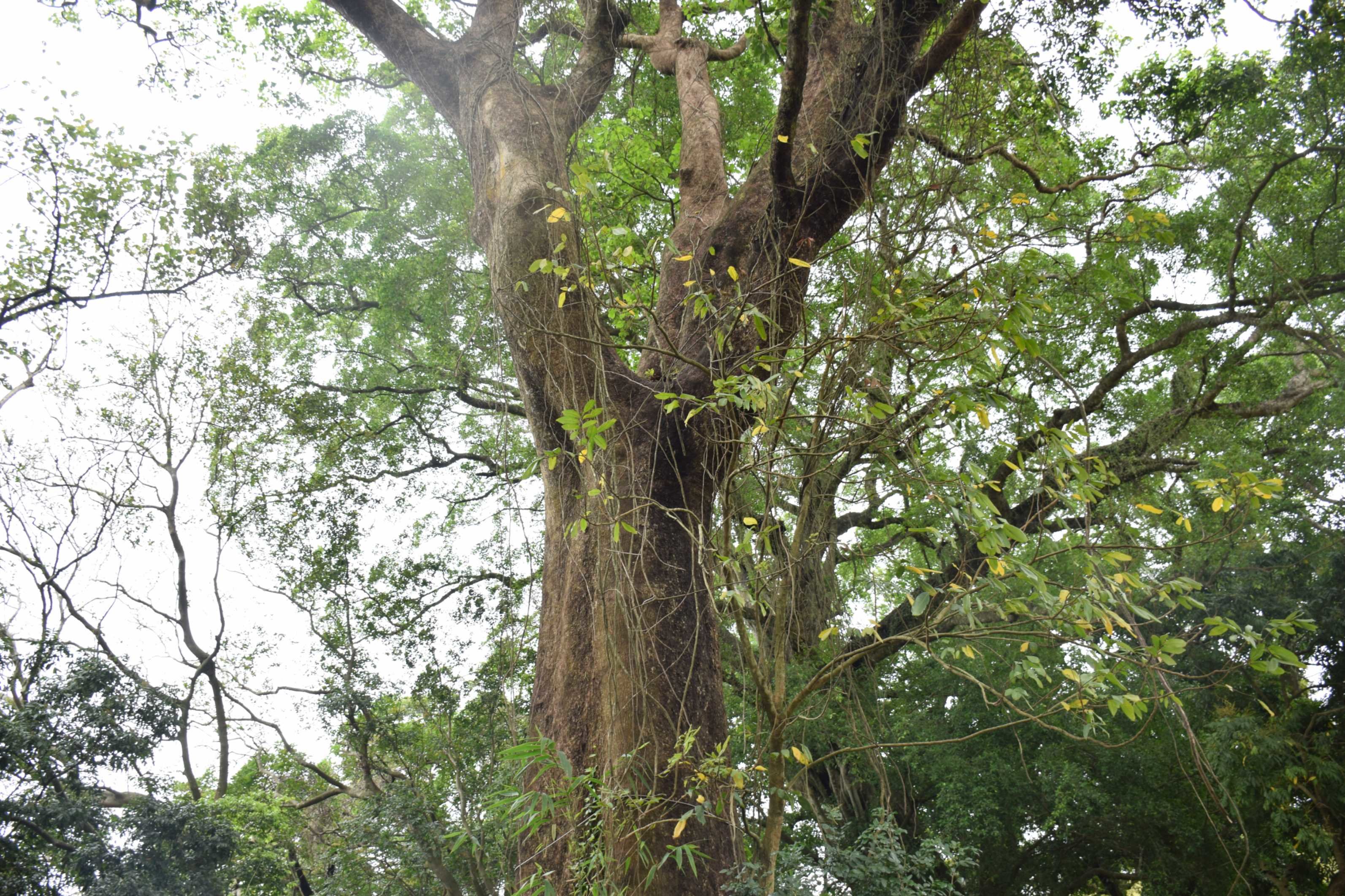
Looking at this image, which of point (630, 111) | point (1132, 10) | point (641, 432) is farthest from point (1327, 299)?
point (641, 432)

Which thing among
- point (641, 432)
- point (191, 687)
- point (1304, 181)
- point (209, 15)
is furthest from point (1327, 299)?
point (191, 687)

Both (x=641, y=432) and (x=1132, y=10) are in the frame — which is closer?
(x=641, y=432)

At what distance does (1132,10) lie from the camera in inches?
149

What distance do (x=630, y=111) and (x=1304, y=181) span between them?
5290 mm

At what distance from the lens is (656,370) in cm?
321

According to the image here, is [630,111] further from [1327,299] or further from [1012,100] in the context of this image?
[1327,299]

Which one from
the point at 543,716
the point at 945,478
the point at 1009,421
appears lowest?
the point at 543,716

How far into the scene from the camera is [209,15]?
4.95m

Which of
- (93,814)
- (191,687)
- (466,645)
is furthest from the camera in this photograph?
(191,687)

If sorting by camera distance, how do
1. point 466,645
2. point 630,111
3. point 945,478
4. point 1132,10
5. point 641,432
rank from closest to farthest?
point 945,478 < point 641,432 < point 1132,10 < point 630,111 < point 466,645

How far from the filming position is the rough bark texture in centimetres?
243

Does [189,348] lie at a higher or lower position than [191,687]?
higher

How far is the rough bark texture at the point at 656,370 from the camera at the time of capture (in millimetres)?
2434

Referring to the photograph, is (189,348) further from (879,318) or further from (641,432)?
(879,318)
